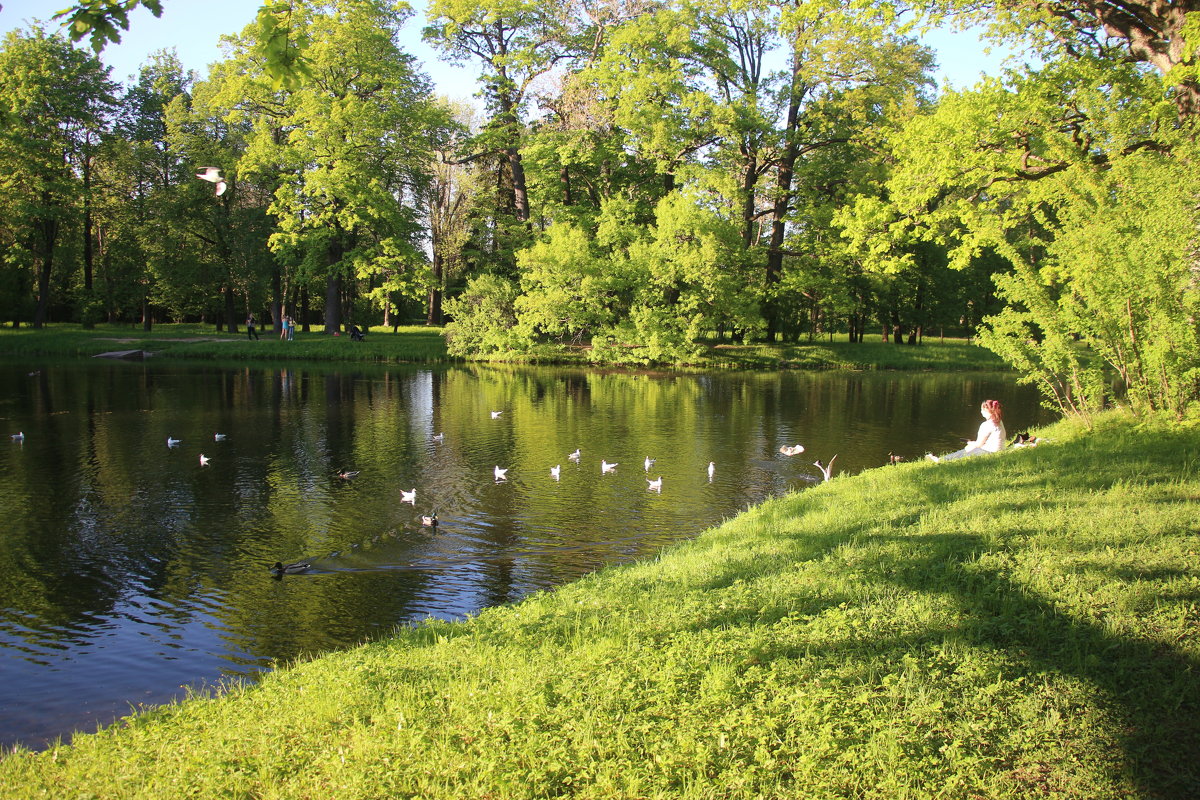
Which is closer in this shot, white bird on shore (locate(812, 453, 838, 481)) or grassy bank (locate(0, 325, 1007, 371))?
white bird on shore (locate(812, 453, 838, 481))

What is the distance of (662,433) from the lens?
20.4 m

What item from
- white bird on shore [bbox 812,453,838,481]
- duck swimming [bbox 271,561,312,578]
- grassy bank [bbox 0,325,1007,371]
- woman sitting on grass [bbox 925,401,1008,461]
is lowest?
duck swimming [bbox 271,561,312,578]

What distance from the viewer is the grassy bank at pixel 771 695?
13.7 ft

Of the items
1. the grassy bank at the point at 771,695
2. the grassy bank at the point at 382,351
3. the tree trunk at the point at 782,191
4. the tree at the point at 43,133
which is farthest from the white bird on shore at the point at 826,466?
the tree at the point at 43,133

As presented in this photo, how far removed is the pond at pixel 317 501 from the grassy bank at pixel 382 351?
462 inches

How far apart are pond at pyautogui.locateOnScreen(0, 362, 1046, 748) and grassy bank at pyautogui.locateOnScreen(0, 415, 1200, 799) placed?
2.09m

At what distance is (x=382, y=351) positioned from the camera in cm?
4191

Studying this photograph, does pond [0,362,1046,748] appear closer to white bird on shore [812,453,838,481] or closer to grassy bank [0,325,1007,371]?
white bird on shore [812,453,838,481]

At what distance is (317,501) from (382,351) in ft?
96.8

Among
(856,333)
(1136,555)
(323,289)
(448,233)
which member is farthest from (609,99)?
(1136,555)

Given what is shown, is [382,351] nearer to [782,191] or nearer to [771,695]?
[782,191]

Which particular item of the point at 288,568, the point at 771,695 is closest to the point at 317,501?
the point at 288,568

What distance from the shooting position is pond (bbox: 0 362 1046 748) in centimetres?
798

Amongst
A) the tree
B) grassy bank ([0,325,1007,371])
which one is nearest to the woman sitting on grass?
grassy bank ([0,325,1007,371])
